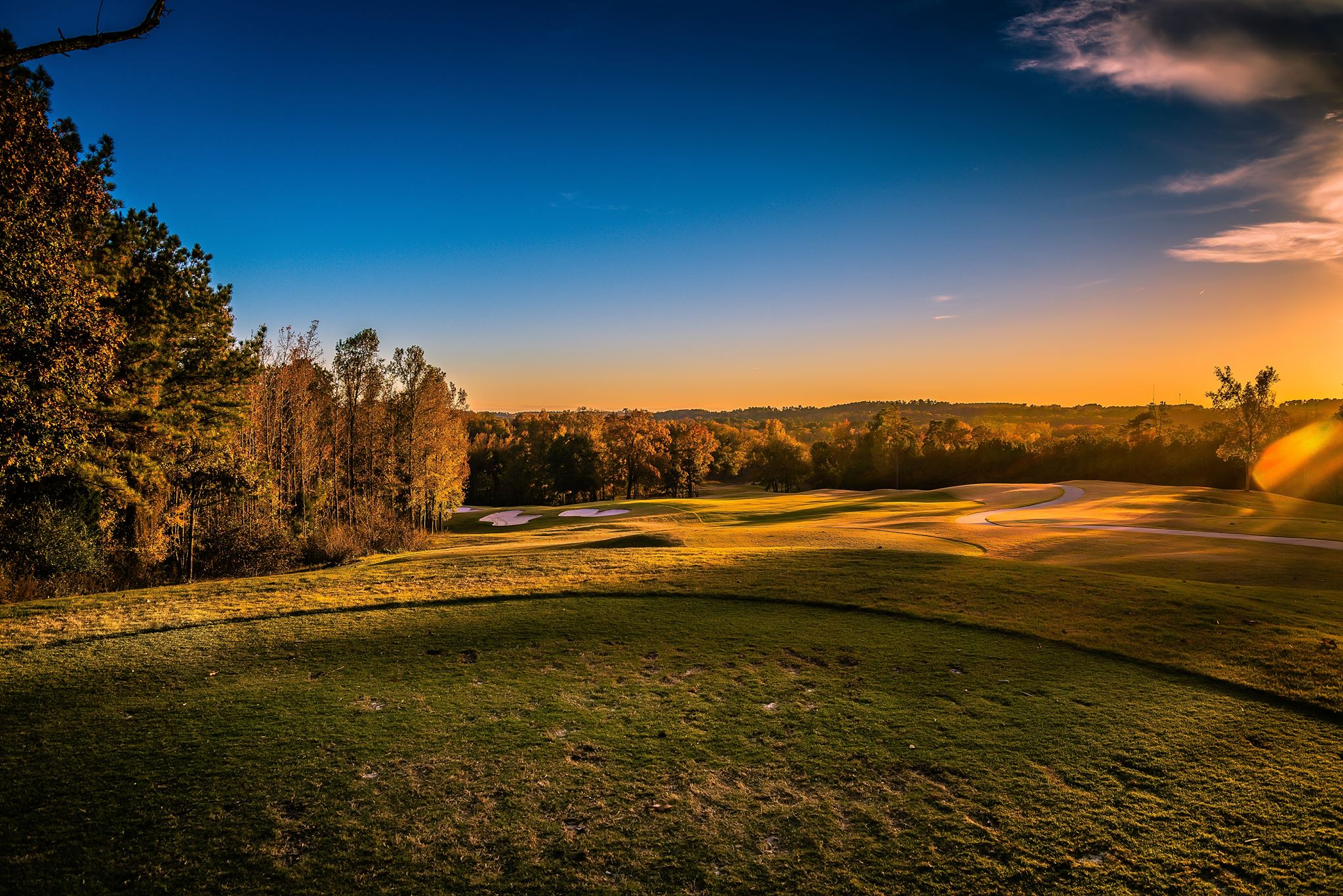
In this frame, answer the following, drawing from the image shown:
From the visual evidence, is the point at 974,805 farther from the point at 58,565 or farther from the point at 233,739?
the point at 58,565

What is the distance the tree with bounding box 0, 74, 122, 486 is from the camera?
38.7 feet

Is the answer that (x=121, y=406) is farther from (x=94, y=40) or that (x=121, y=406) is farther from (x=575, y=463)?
(x=575, y=463)

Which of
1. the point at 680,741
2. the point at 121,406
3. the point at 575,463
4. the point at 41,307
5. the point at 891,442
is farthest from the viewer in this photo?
the point at 575,463

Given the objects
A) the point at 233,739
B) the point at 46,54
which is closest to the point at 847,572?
the point at 233,739

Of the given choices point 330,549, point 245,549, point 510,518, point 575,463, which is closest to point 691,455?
point 575,463

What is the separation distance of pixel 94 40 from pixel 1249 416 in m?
64.2

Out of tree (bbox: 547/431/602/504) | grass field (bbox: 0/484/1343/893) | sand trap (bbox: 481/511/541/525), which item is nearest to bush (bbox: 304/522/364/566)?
grass field (bbox: 0/484/1343/893)

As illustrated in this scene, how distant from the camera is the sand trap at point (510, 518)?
46.5 metres

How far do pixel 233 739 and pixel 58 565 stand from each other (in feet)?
63.2

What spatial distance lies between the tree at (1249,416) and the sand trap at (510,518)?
5520 centimetres

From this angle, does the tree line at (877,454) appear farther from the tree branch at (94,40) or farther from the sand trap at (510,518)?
the tree branch at (94,40)

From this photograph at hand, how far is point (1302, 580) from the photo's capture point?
15.2 m

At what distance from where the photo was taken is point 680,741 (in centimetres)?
596

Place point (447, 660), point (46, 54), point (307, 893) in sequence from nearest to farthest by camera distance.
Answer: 1. point (307, 893)
2. point (46, 54)
3. point (447, 660)
